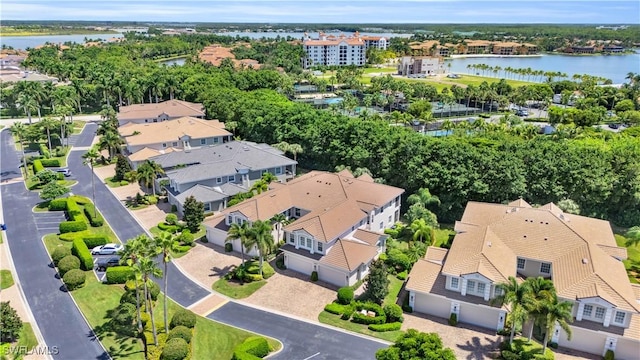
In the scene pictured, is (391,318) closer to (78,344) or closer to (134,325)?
(134,325)

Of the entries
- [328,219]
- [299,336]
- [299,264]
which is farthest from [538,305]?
[299,264]

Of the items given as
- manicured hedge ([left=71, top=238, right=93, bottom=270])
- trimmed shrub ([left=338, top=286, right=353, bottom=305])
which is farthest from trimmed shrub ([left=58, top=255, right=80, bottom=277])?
trimmed shrub ([left=338, top=286, right=353, bottom=305])

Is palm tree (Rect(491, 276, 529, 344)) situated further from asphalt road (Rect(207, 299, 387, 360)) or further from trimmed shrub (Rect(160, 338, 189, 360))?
trimmed shrub (Rect(160, 338, 189, 360))

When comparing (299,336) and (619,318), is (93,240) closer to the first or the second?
(299,336)

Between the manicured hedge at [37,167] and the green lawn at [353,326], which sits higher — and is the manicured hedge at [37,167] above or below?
above

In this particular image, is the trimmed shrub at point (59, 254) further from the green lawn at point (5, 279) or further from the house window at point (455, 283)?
the house window at point (455, 283)

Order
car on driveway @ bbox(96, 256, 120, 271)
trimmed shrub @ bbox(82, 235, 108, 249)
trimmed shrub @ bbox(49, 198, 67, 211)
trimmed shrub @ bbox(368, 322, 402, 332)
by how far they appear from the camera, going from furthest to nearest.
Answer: trimmed shrub @ bbox(49, 198, 67, 211)
trimmed shrub @ bbox(82, 235, 108, 249)
car on driveway @ bbox(96, 256, 120, 271)
trimmed shrub @ bbox(368, 322, 402, 332)

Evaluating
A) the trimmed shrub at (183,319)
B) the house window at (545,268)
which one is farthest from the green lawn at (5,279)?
the house window at (545,268)
